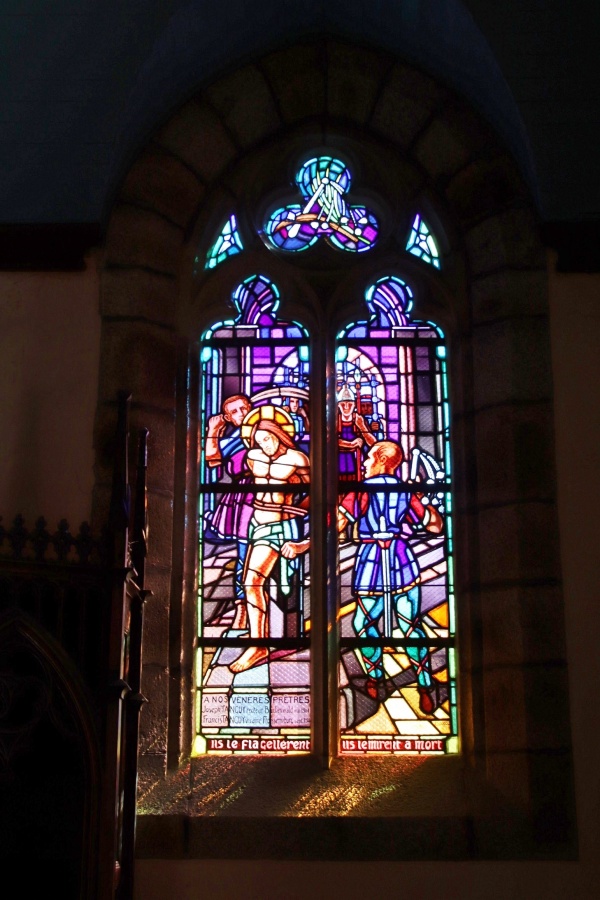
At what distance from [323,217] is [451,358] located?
949 millimetres

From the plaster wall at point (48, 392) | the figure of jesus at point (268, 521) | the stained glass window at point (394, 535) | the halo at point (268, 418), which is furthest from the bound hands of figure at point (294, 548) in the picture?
the plaster wall at point (48, 392)

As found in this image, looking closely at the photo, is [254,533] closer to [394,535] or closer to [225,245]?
[394,535]

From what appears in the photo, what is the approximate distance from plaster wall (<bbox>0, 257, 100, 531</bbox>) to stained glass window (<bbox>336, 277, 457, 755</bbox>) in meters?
1.13

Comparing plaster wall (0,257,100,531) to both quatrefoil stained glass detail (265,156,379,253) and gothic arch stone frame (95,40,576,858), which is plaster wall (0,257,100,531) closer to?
gothic arch stone frame (95,40,576,858)

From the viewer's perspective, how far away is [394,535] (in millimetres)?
5438

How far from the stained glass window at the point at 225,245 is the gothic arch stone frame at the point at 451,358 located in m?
0.06

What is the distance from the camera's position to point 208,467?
5551 millimetres

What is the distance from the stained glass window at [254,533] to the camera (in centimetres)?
517

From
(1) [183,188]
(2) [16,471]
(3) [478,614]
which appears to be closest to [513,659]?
(3) [478,614]

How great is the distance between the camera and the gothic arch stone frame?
487cm

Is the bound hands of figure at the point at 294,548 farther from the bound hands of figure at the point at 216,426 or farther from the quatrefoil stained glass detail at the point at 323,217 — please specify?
the quatrefoil stained glass detail at the point at 323,217

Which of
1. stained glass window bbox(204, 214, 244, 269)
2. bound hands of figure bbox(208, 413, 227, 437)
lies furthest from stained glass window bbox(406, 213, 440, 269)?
bound hands of figure bbox(208, 413, 227, 437)

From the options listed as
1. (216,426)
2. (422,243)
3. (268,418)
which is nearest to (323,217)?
(422,243)

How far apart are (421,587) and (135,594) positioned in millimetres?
1352
